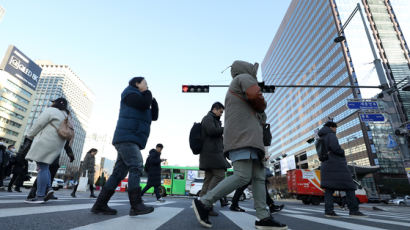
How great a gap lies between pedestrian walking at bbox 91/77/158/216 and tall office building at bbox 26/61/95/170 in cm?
11456

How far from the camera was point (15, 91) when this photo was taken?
222 feet

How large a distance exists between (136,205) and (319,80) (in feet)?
241

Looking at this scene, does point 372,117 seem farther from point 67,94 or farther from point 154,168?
point 67,94

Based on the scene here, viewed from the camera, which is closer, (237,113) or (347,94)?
(237,113)

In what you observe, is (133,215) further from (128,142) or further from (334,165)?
(334,165)

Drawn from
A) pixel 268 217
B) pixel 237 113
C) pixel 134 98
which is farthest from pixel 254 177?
pixel 134 98

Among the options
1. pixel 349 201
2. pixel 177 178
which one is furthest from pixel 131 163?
pixel 177 178

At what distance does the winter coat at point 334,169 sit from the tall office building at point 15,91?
83667mm

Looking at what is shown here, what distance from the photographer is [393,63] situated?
59094 mm

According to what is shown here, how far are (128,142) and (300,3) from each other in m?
94.6

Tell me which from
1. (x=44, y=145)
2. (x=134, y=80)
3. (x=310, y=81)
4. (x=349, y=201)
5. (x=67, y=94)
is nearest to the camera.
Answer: (x=134, y=80)

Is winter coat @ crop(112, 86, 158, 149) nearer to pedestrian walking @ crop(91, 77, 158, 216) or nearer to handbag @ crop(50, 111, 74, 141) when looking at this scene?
pedestrian walking @ crop(91, 77, 158, 216)

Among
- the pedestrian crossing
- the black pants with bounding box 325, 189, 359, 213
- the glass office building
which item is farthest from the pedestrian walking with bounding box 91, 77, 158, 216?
the glass office building

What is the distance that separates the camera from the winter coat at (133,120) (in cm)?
264
